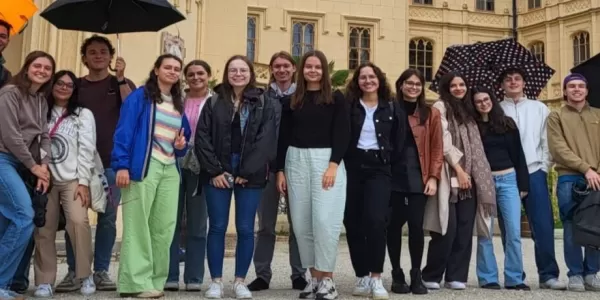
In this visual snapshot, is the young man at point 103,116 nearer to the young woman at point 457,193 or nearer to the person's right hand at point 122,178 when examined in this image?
the person's right hand at point 122,178

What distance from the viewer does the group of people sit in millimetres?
4879

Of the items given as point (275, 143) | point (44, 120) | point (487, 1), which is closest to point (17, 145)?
point (44, 120)

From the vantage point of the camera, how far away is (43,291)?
4891 mm

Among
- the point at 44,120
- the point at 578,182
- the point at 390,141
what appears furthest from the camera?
the point at 578,182

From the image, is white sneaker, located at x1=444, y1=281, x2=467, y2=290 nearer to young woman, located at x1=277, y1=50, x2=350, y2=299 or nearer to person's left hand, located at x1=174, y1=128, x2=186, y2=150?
young woman, located at x1=277, y1=50, x2=350, y2=299

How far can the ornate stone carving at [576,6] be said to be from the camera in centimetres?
3123

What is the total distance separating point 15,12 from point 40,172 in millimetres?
1633

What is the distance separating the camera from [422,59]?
3312 centimetres

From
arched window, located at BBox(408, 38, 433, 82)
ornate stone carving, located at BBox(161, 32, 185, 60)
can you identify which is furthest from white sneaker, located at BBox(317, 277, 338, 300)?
arched window, located at BBox(408, 38, 433, 82)

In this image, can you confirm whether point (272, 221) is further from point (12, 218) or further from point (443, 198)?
point (12, 218)

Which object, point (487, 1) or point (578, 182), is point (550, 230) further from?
point (487, 1)

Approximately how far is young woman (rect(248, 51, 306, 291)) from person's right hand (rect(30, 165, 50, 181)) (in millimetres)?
1947

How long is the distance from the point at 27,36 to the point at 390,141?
22.8ft

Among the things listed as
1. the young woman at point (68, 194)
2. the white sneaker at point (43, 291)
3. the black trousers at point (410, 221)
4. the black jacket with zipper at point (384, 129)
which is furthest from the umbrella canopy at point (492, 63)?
the white sneaker at point (43, 291)
